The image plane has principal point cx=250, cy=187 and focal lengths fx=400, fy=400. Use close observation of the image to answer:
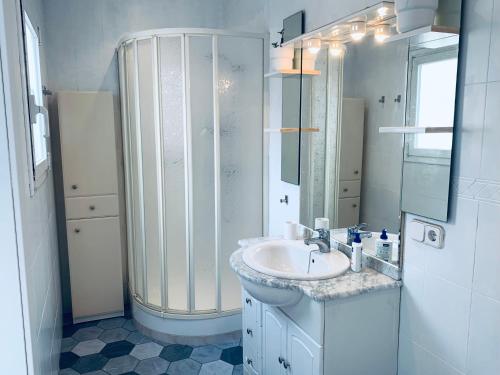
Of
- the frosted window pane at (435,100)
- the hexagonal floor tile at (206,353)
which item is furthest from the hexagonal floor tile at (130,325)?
the frosted window pane at (435,100)

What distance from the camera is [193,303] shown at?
2.83 m

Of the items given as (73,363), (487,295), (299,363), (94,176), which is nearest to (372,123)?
(487,295)

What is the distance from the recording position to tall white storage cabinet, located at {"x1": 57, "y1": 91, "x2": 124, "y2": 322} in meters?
3.00

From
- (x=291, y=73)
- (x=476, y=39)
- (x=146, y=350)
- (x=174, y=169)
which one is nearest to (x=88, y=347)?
(x=146, y=350)

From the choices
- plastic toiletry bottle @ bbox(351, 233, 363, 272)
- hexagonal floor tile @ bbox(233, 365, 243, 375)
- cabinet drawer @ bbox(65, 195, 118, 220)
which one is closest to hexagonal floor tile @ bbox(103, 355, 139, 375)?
hexagonal floor tile @ bbox(233, 365, 243, 375)

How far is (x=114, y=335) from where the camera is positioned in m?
3.03

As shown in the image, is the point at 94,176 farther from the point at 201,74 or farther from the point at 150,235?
the point at 201,74

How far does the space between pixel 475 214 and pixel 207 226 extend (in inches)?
71.1

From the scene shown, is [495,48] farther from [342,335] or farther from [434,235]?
[342,335]

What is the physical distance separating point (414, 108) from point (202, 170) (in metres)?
1.52

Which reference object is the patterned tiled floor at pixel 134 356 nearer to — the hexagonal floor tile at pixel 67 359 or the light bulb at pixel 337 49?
the hexagonal floor tile at pixel 67 359

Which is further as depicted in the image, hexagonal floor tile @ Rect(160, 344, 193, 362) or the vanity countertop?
hexagonal floor tile @ Rect(160, 344, 193, 362)

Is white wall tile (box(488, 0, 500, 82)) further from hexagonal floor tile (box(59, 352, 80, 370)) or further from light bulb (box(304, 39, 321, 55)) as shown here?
hexagonal floor tile (box(59, 352, 80, 370))

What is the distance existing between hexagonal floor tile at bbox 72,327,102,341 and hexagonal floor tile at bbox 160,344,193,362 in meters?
0.62
